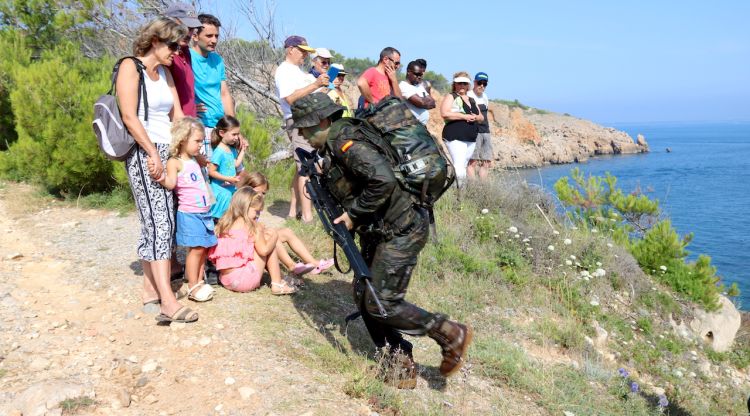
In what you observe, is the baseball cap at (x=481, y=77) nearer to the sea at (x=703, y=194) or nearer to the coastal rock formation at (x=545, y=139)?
the sea at (x=703, y=194)

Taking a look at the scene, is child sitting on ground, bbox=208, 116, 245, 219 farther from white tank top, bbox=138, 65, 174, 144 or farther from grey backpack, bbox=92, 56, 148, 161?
grey backpack, bbox=92, 56, 148, 161

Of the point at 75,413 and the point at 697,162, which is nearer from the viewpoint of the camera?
the point at 75,413

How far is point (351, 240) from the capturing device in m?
3.75

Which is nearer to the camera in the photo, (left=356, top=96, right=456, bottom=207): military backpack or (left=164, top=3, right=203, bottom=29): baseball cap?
(left=356, top=96, right=456, bottom=207): military backpack

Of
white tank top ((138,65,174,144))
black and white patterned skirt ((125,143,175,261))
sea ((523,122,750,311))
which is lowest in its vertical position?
sea ((523,122,750,311))

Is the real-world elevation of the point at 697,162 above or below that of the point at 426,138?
below

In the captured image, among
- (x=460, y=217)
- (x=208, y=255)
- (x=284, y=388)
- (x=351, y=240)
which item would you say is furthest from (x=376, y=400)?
(x=460, y=217)

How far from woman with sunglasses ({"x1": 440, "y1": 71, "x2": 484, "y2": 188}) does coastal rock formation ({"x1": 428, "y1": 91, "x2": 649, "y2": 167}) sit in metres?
21.3

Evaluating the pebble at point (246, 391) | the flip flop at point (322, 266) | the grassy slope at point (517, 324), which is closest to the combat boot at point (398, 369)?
the grassy slope at point (517, 324)

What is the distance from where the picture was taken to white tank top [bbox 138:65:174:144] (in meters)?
3.99

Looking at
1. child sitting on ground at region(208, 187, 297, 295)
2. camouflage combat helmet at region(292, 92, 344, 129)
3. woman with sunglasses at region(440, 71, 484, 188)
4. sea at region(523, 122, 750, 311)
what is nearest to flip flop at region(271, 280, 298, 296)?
child sitting on ground at region(208, 187, 297, 295)

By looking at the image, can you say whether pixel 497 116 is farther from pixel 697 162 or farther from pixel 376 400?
pixel 376 400

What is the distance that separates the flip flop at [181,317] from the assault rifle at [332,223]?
1168 millimetres

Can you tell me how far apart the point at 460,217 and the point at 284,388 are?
16.3 ft
